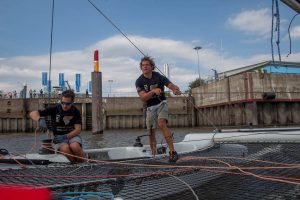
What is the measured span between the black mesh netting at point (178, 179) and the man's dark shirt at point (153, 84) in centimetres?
116

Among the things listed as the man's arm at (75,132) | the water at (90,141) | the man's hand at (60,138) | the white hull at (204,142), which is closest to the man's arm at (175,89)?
the white hull at (204,142)

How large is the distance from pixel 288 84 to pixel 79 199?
87.3ft

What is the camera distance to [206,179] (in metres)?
3.37

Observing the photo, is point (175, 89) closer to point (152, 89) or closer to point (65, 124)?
point (152, 89)

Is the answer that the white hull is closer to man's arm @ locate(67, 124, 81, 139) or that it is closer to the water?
man's arm @ locate(67, 124, 81, 139)

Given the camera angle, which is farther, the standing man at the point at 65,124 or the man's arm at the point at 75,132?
the man's arm at the point at 75,132

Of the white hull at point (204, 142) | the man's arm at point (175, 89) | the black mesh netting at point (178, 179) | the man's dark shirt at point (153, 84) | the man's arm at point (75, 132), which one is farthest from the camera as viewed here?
the white hull at point (204, 142)

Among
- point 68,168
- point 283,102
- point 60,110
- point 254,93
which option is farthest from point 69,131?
point 283,102

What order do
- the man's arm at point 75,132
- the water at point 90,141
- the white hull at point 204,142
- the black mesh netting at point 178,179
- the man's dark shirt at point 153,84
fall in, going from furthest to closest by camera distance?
1. the water at point 90,141
2. the white hull at point 204,142
3. the man's arm at point 75,132
4. the man's dark shirt at point 153,84
5. the black mesh netting at point 178,179

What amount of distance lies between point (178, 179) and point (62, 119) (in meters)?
2.84

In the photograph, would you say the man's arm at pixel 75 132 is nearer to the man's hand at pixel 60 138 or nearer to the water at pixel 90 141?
the man's hand at pixel 60 138

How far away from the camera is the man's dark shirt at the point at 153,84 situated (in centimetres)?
517

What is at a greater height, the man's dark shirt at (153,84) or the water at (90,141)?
the man's dark shirt at (153,84)

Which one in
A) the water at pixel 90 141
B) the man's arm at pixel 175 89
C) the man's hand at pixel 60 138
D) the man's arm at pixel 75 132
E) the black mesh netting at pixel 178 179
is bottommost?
the water at pixel 90 141
